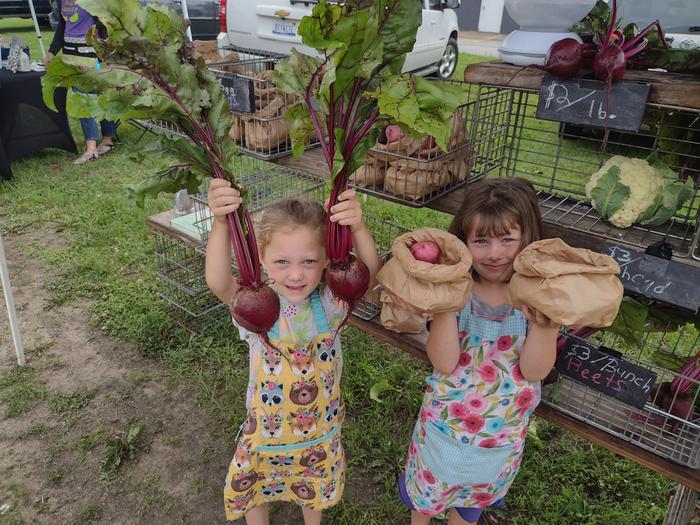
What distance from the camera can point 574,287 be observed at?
119 cm

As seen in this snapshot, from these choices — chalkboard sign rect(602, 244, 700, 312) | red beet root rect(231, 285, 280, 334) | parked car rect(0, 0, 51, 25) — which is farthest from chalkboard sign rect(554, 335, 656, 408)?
parked car rect(0, 0, 51, 25)

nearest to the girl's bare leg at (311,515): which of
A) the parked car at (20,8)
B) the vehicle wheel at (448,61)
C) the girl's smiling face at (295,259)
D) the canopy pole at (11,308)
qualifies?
the girl's smiling face at (295,259)

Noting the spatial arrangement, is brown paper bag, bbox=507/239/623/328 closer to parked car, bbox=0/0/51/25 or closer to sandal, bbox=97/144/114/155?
sandal, bbox=97/144/114/155

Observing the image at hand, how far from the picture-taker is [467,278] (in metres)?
1.32

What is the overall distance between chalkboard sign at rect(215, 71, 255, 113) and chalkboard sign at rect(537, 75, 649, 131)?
3.67 feet

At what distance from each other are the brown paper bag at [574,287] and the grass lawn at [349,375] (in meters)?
0.98

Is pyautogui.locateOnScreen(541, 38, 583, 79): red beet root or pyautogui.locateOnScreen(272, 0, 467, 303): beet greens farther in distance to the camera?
pyautogui.locateOnScreen(541, 38, 583, 79): red beet root

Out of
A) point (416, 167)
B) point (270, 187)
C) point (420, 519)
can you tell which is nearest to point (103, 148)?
point (270, 187)

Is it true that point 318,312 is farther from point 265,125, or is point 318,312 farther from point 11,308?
point 11,308

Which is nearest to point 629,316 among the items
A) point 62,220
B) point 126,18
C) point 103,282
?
point 126,18

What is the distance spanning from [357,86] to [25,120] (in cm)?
600

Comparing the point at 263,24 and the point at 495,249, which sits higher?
the point at 263,24

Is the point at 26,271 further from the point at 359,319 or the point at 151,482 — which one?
the point at 359,319

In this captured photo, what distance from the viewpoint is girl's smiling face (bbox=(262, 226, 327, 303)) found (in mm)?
1599
